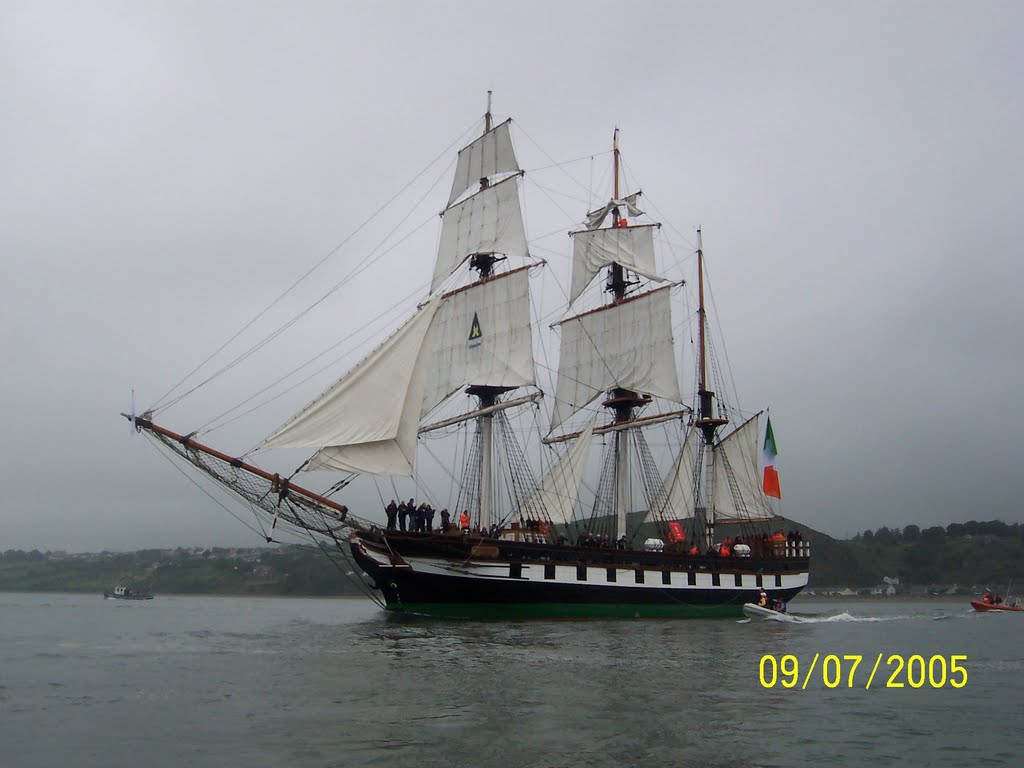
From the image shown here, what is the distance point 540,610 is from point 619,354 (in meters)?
21.7

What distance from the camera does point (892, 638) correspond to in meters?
34.4

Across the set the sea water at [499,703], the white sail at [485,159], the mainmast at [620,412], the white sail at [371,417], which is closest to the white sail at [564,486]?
the mainmast at [620,412]

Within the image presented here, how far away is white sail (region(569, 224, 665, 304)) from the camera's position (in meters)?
57.8

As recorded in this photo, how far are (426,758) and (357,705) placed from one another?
4.45 m

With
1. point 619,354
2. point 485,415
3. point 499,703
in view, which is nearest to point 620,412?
point 619,354

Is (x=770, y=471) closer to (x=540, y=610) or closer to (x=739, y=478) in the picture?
(x=739, y=478)

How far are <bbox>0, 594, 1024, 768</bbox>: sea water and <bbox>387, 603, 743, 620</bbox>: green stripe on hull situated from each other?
6601 mm

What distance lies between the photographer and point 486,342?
4750cm

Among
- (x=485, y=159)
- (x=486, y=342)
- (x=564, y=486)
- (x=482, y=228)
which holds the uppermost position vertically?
(x=485, y=159)

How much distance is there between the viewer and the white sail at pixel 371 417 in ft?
114

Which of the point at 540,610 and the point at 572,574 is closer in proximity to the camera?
the point at 540,610

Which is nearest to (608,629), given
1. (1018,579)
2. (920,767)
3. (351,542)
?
(351,542)

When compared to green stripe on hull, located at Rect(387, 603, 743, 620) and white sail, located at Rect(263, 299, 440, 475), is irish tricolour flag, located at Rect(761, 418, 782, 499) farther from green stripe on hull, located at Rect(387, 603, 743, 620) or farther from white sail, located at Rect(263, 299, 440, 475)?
white sail, located at Rect(263, 299, 440, 475)

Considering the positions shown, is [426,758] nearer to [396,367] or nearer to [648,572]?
[396,367]
